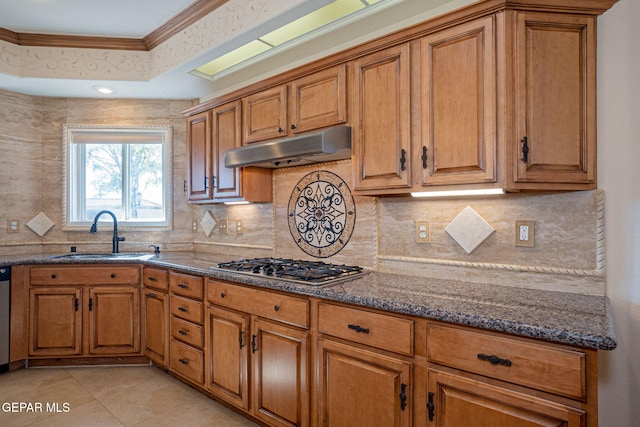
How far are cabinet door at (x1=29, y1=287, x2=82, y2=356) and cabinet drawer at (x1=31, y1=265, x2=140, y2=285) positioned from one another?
0.08 metres

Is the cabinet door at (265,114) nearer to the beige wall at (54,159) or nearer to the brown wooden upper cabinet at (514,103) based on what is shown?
the brown wooden upper cabinet at (514,103)

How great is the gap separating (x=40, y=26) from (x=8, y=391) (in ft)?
9.38

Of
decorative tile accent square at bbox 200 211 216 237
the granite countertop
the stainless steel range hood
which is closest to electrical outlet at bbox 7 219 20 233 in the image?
decorative tile accent square at bbox 200 211 216 237

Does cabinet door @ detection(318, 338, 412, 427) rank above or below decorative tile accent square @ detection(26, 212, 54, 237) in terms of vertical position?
below

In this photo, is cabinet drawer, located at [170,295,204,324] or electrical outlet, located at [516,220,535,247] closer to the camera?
electrical outlet, located at [516,220,535,247]

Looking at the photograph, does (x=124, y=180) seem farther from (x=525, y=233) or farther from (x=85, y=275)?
(x=525, y=233)

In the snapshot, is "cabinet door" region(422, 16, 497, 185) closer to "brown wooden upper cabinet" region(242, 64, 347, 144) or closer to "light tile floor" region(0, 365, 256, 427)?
"brown wooden upper cabinet" region(242, 64, 347, 144)

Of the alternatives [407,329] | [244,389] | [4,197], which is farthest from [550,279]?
[4,197]

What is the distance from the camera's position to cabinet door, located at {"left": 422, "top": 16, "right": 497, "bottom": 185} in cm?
162

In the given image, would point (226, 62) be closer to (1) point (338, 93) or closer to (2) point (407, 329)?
(1) point (338, 93)

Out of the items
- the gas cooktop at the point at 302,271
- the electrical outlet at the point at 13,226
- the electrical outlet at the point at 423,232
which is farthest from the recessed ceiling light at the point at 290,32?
the electrical outlet at the point at 13,226

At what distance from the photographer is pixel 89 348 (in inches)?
120

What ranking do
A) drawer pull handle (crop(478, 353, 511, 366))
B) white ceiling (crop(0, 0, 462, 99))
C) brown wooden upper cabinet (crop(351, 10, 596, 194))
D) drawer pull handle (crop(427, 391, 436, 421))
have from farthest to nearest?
white ceiling (crop(0, 0, 462, 99)) → brown wooden upper cabinet (crop(351, 10, 596, 194)) → drawer pull handle (crop(427, 391, 436, 421)) → drawer pull handle (crop(478, 353, 511, 366))

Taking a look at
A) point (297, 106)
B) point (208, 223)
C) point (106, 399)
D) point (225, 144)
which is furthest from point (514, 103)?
point (106, 399)
